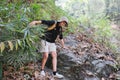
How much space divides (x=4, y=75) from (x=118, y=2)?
14.9m

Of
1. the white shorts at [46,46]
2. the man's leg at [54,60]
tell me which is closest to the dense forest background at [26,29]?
the white shorts at [46,46]

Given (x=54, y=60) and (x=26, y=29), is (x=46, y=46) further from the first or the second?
(x=26, y=29)

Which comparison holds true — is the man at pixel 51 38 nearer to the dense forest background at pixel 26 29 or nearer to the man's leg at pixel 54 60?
the man's leg at pixel 54 60

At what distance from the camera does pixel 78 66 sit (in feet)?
23.6

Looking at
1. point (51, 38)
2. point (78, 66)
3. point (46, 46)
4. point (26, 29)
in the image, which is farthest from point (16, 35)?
point (78, 66)

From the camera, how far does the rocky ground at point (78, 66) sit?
6172mm

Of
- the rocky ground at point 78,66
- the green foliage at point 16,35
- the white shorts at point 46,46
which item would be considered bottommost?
the rocky ground at point 78,66

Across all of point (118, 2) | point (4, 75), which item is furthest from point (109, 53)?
point (118, 2)

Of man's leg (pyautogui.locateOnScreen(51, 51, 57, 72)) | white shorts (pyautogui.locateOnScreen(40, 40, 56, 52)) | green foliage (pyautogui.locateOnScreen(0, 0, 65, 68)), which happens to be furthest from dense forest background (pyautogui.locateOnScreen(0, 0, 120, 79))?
A: man's leg (pyautogui.locateOnScreen(51, 51, 57, 72))

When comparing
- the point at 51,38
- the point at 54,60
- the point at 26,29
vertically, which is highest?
the point at 26,29

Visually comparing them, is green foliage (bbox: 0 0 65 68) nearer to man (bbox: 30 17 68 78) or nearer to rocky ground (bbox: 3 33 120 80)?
rocky ground (bbox: 3 33 120 80)

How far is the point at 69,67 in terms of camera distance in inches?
281

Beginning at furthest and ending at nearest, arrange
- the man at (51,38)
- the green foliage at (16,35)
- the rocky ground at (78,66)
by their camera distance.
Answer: the man at (51,38) → the rocky ground at (78,66) → the green foliage at (16,35)

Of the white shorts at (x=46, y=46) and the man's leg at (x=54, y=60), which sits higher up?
the white shorts at (x=46, y=46)
